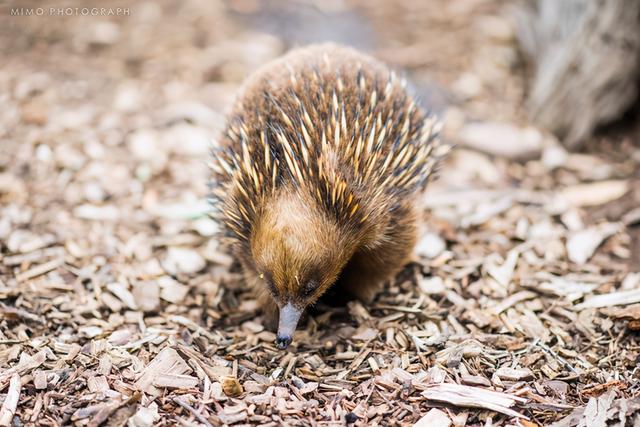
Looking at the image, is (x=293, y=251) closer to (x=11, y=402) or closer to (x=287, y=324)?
(x=287, y=324)

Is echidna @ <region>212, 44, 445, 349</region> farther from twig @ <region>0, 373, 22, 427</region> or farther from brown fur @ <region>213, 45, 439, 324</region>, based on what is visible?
twig @ <region>0, 373, 22, 427</region>

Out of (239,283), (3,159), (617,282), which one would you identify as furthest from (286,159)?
(3,159)

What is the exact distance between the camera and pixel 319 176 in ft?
10.6

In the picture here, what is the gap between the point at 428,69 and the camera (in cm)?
679

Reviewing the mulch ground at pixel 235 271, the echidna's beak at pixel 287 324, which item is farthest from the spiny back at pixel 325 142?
the mulch ground at pixel 235 271

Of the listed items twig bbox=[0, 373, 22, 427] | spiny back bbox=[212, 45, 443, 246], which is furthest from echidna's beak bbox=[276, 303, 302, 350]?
twig bbox=[0, 373, 22, 427]

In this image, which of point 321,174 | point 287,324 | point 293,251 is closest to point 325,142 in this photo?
point 321,174

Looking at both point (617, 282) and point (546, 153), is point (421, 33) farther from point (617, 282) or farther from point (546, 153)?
point (617, 282)

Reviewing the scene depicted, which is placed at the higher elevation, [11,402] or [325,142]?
[325,142]

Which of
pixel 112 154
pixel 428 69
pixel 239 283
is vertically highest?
pixel 428 69

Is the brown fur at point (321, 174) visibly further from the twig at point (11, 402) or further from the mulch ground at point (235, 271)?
the twig at point (11, 402)

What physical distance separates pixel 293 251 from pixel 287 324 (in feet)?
1.25

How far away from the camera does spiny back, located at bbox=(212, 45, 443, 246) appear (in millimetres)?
3295

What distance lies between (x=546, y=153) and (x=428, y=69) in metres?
1.71
